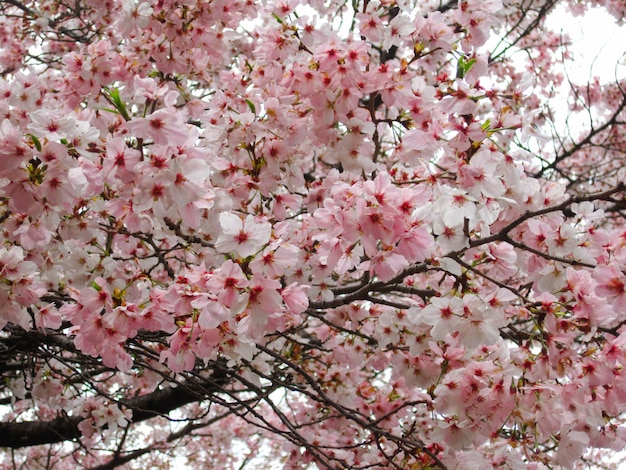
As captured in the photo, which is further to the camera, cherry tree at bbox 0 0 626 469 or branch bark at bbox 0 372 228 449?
branch bark at bbox 0 372 228 449

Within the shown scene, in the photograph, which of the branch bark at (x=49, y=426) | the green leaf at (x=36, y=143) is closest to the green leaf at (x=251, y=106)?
the green leaf at (x=36, y=143)

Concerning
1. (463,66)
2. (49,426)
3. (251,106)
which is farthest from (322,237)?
(49,426)

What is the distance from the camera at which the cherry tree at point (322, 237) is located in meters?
1.94

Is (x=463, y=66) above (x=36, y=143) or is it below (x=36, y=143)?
above

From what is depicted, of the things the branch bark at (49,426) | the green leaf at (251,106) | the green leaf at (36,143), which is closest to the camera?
the green leaf at (36,143)

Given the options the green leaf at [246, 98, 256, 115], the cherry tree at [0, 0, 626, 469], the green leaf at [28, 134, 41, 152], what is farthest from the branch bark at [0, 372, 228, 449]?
the green leaf at [28, 134, 41, 152]

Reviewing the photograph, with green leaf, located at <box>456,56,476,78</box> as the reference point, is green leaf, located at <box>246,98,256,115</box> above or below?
below

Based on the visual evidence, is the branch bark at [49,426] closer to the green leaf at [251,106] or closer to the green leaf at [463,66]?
A: the green leaf at [251,106]

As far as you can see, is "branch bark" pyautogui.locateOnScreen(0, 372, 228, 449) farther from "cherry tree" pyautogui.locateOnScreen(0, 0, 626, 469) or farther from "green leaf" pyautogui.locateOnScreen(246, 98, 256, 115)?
"green leaf" pyautogui.locateOnScreen(246, 98, 256, 115)

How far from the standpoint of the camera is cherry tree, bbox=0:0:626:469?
1936mm

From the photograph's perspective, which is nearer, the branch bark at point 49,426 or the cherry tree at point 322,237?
the cherry tree at point 322,237

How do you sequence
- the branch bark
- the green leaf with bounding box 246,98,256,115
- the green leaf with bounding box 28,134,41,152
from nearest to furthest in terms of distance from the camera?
the green leaf with bounding box 28,134,41,152 → the green leaf with bounding box 246,98,256,115 → the branch bark

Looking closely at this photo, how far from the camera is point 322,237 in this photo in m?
2.11

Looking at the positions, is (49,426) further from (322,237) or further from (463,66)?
(463,66)
